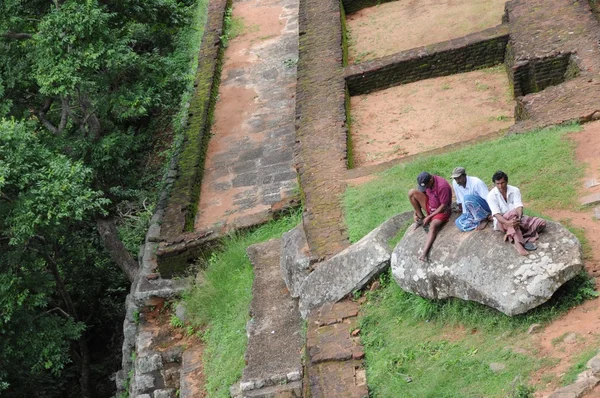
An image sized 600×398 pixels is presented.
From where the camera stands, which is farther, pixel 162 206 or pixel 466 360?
pixel 162 206

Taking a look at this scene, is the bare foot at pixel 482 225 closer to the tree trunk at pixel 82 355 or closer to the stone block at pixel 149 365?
the stone block at pixel 149 365

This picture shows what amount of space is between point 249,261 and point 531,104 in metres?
3.94

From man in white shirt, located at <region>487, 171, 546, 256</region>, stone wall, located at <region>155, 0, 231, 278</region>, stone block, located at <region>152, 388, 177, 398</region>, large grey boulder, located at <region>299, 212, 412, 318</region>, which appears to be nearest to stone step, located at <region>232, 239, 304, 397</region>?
large grey boulder, located at <region>299, 212, 412, 318</region>

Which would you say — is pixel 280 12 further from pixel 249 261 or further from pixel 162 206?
pixel 249 261

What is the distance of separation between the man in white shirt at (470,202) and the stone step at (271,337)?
251 centimetres

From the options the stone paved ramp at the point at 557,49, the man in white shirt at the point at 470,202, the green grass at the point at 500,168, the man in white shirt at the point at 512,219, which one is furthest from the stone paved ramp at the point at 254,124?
the man in white shirt at the point at 512,219

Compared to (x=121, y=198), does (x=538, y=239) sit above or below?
above

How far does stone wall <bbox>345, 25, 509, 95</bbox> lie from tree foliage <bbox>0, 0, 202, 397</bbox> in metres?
2.70

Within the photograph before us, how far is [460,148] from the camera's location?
11.4 meters

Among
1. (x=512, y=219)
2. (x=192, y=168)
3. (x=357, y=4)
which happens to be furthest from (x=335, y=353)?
(x=357, y=4)

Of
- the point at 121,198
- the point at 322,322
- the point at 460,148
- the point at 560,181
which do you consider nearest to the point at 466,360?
the point at 322,322

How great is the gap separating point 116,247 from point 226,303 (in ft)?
10.1

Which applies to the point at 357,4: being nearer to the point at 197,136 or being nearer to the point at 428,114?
the point at 197,136

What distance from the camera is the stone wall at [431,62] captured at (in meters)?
14.1
